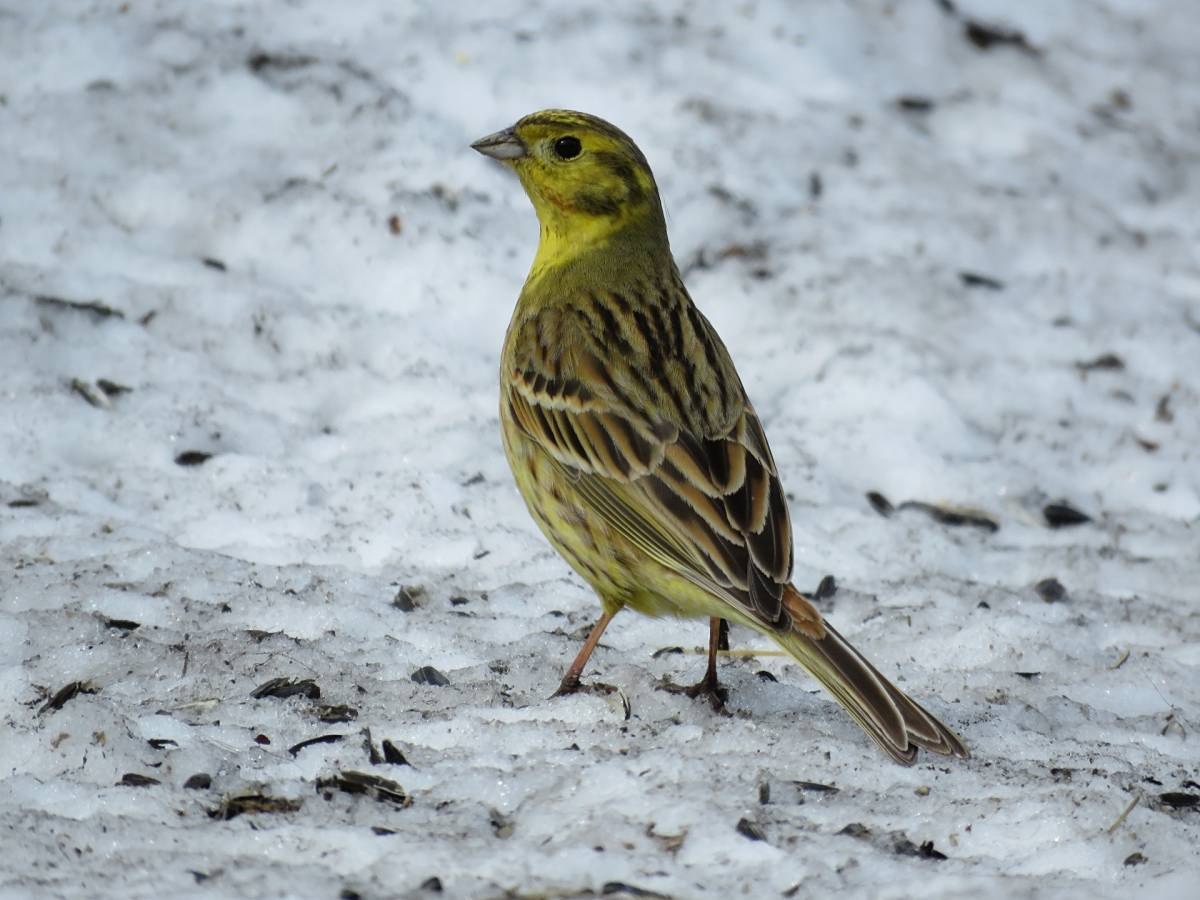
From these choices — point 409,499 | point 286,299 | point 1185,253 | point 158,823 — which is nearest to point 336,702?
point 158,823

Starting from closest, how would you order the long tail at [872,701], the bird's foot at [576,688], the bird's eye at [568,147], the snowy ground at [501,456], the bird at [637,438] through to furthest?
the snowy ground at [501,456] → the long tail at [872,701] → the bird at [637,438] → the bird's foot at [576,688] → the bird's eye at [568,147]

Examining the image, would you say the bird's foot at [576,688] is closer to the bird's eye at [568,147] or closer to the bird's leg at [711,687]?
the bird's leg at [711,687]

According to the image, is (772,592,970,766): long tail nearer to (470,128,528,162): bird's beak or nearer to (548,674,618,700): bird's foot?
(548,674,618,700): bird's foot

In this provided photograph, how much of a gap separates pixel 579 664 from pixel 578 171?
1820 mm

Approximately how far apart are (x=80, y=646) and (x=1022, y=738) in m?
2.78

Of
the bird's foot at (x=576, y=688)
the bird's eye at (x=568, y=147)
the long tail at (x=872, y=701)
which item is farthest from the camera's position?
the bird's eye at (x=568, y=147)

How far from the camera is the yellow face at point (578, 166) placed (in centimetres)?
582

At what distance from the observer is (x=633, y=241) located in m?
5.91

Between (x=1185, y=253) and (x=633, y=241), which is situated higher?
(x=633, y=241)

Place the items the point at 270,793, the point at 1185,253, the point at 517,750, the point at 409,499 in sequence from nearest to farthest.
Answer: the point at 270,793, the point at 517,750, the point at 409,499, the point at 1185,253

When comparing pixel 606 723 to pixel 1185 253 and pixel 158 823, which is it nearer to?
pixel 158 823

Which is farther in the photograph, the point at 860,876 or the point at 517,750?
the point at 517,750

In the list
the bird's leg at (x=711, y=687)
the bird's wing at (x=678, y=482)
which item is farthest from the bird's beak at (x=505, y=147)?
the bird's leg at (x=711, y=687)

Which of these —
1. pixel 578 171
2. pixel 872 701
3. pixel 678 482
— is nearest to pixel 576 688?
pixel 678 482
